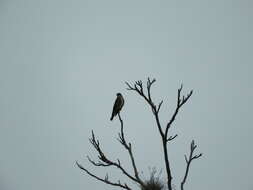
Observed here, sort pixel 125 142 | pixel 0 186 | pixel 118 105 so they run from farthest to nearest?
pixel 0 186 < pixel 118 105 < pixel 125 142

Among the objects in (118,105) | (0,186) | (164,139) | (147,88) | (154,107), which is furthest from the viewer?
(0,186)

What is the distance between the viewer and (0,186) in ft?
619

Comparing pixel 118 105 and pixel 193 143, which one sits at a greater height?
pixel 118 105

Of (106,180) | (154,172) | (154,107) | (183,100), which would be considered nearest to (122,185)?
(106,180)

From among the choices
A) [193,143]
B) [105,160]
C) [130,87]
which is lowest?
[105,160]

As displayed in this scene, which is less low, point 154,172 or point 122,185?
point 154,172

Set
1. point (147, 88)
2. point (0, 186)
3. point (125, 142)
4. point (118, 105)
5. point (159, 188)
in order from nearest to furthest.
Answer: point (147, 88), point (125, 142), point (159, 188), point (118, 105), point (0, 186)

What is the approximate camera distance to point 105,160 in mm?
5363

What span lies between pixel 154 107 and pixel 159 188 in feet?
13.4

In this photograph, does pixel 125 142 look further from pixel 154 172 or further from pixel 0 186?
pixel 0 186

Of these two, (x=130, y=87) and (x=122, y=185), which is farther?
(x=130, y=87)

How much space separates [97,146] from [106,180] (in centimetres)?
63

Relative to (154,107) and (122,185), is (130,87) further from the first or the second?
(122,185)

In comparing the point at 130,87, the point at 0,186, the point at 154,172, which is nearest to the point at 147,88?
the point at 130,87
